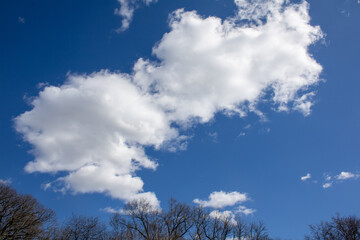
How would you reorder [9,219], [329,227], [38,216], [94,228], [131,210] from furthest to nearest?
[94,228] → [131,210] → [329,227] → [38,216] → [9,219]

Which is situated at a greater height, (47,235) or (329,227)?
(329,227)

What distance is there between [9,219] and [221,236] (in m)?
34.6

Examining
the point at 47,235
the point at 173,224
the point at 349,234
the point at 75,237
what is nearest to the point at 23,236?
the point at 47,235

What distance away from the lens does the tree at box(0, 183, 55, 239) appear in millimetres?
33906

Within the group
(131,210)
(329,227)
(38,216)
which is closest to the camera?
(38,216)

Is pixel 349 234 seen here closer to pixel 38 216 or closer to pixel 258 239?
pixel 258 239

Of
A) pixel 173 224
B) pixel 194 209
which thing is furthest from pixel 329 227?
pixel 173 224

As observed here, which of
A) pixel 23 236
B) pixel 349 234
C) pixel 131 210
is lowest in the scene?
pixel 23 236

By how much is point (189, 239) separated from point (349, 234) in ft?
84.7

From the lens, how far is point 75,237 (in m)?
48.6

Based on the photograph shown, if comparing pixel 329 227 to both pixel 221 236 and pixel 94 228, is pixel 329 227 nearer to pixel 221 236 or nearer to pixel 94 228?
pixel 221 236

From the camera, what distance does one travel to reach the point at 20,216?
3628cm

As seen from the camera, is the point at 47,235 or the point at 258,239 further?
the point at 258,239

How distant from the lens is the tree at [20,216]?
33906 mm
